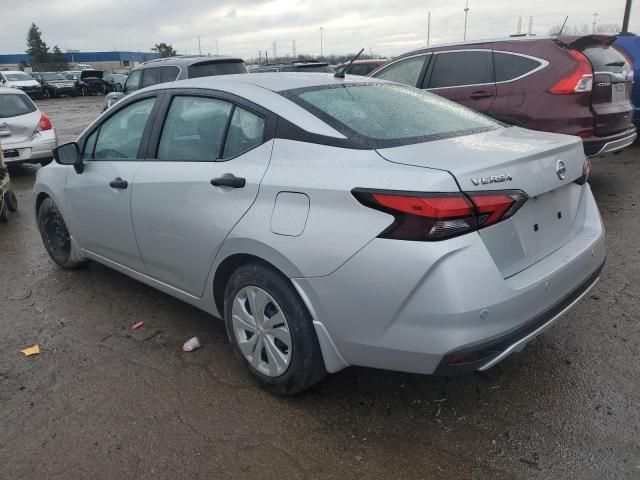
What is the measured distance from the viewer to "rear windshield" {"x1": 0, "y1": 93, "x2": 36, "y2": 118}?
9323mm

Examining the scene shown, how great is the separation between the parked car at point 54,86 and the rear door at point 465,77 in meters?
35.3

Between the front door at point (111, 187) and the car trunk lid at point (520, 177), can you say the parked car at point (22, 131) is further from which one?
the car trunk lid at point (520, 177)

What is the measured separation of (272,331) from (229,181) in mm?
794

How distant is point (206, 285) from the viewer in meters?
3.16

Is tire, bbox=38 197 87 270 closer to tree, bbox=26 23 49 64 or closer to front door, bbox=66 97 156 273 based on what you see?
front door, bbox=66 97 156 273

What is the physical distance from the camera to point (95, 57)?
270 ft

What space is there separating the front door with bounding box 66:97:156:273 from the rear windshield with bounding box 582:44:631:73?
468 cm

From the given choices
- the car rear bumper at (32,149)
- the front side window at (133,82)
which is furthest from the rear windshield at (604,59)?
the front side window at (133,82)

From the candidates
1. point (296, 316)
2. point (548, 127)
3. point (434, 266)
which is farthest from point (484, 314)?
point (548, 127)

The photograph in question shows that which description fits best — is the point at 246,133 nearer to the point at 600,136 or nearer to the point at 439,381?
the point at 439,381

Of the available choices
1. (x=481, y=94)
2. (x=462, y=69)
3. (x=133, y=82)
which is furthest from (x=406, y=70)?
(x=133, y=82)

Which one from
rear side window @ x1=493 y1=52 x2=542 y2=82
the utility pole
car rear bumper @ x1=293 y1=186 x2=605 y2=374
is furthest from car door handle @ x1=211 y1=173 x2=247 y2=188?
the utility pole

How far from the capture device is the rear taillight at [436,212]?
2.19 metres

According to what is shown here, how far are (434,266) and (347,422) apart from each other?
3.28ft
